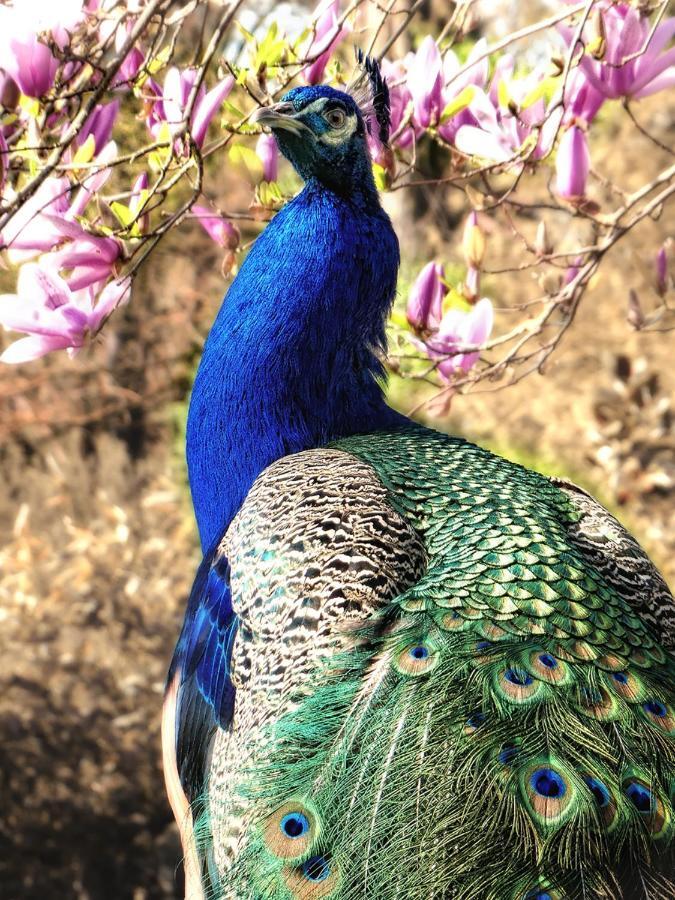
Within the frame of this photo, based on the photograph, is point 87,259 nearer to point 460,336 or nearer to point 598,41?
point 460,336

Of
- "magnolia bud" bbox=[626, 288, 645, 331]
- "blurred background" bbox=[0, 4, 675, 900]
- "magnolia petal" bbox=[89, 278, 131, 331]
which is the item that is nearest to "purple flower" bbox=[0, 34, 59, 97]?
"magnolia petal" bbox=[89, 278, 131, 331]

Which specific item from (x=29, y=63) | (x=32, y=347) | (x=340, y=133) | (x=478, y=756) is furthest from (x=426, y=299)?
(x=478, y=756)

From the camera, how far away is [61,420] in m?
5.11

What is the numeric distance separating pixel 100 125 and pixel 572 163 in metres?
0.85

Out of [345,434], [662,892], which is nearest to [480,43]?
[345,434]

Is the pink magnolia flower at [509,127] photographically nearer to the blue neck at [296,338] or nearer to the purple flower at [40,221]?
the blue neck at [296,338]

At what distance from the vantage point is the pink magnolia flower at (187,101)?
1934 mm

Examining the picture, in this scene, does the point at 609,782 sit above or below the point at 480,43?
below

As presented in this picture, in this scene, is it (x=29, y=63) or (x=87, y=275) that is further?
(x=87, y=275)

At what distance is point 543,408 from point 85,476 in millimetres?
2048

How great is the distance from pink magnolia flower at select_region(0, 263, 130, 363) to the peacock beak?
0.40 m

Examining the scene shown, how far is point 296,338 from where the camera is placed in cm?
225

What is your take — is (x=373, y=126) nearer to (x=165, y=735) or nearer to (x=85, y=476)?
(x=165, y=735)

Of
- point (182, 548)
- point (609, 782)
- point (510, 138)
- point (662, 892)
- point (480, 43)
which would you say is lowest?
point (182, 548)
